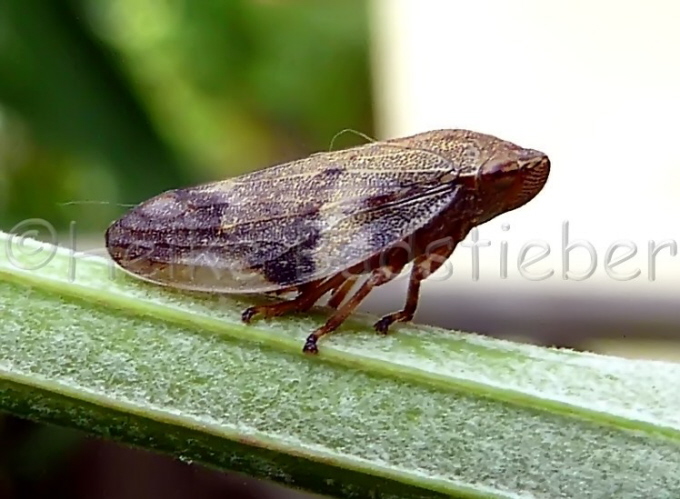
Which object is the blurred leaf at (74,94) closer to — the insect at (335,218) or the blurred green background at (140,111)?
the blurred green background at (140,111)

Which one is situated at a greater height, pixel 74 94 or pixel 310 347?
pixel 74 94

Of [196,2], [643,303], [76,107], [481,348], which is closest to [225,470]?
[481,348]

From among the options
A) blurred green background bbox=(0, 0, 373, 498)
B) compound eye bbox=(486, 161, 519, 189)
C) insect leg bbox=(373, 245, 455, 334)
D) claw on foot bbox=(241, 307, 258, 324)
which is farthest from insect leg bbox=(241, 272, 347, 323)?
A: blurred green background bbox=(0, 0, 373, 498)

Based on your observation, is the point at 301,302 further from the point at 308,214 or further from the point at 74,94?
the point at 74,94

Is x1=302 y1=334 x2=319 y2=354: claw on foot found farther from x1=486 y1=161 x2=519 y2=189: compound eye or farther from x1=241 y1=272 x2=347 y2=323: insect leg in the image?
x1=486 y1=161 x2=519 y2=189: compound eye

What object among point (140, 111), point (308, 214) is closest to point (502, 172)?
point (308, 214)
